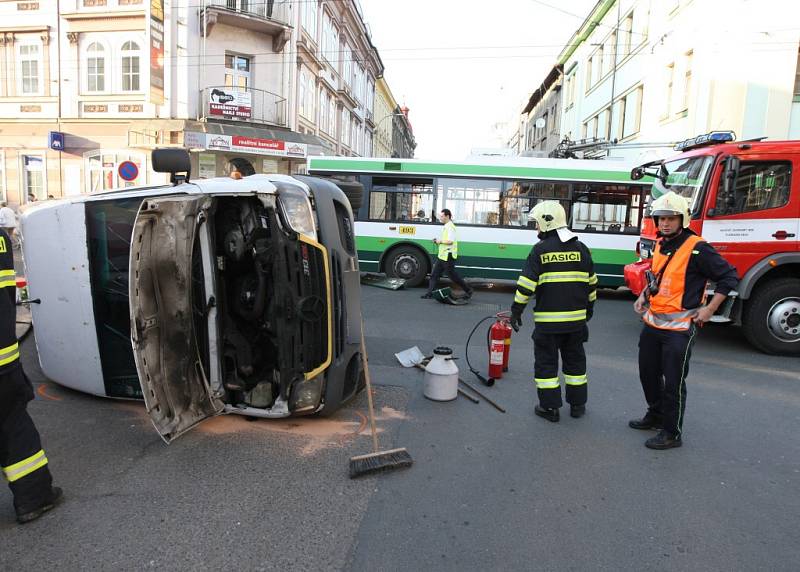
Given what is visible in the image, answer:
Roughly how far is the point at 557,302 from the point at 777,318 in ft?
13.8

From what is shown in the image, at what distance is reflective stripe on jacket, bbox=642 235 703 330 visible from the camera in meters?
3.88

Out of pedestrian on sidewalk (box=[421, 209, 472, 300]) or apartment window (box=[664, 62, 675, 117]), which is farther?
apartment window (box=[664, 62, 675, 117])

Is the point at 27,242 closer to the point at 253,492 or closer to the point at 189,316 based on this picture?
the point at 189,316

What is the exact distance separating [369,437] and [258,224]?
5.86 feet

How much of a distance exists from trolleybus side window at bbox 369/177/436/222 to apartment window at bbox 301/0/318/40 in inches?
601

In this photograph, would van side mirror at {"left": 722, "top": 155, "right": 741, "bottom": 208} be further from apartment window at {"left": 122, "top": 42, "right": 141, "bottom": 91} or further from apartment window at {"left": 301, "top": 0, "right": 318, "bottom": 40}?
apartment window at {"left": 301, "top": 0, "right": 318, "bottom": 40}

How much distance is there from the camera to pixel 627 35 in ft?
78.0

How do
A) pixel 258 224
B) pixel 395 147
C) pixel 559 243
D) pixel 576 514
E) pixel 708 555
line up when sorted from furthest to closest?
pixel 395 147 < pixel 559 243 < pixel 258 224 < pixel 576 514 < pixel 708 555

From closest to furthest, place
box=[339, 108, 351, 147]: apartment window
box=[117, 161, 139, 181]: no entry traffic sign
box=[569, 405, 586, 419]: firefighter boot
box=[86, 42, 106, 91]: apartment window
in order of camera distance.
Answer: box=[569, 405, 586, 419]: firefighter boot
box=[117, 161, 139, 181]: no entry traffic sign
box=[86, 42, 106, 91]: apartment window
box=[339, 108, 351, 147]: apartment window

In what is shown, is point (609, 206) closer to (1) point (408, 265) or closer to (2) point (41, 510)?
(1) point (408, 265)

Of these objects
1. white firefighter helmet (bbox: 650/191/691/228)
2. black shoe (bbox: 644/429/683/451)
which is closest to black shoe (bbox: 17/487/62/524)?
black shoe (bbox: 644/429/683/451)

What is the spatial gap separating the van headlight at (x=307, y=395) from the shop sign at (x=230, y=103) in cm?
1836

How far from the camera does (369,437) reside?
4027mm

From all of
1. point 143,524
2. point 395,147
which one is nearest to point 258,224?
point 143,524
